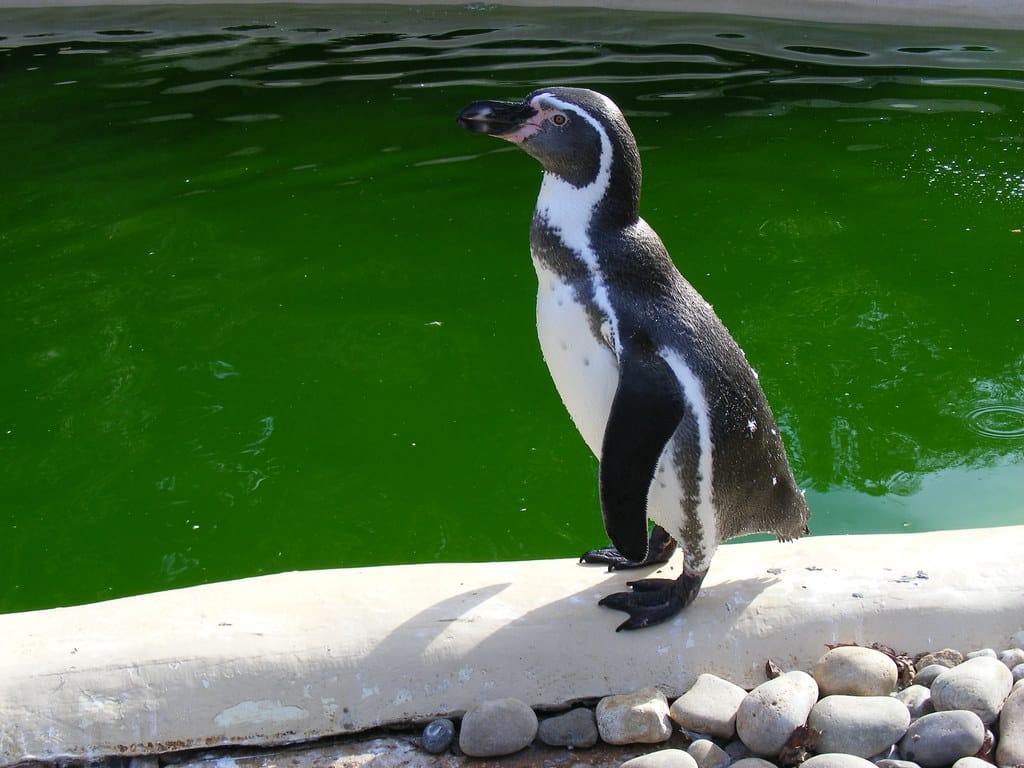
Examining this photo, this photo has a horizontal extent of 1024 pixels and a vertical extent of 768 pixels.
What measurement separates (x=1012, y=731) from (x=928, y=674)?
221 mm

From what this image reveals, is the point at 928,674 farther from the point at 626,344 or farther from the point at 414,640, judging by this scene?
the point at 414,640

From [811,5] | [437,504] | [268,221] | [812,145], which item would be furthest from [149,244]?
[811,5]

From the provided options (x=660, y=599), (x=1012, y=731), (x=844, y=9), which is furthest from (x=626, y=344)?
(x=844, y=9)

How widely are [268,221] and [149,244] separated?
539 millimetres

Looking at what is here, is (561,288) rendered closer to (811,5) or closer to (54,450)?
(54,450)

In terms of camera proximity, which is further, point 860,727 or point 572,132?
point 572,132

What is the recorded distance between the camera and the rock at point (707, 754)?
79.6 inches

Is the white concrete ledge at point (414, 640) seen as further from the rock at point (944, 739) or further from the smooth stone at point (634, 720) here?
the rock at point (944, 739)

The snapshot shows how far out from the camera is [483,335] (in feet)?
→ 14.0

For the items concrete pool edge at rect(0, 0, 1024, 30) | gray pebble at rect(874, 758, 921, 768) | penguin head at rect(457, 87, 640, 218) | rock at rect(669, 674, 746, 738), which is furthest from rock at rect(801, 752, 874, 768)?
concrete pool edge at rect(0, 0, 1024, 30)

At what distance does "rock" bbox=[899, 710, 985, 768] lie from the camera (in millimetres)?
1968

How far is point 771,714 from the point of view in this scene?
6.68 feet

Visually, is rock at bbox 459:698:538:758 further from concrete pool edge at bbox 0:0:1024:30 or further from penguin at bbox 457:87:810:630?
concrete pool edge at bbox 0:0:1024:30

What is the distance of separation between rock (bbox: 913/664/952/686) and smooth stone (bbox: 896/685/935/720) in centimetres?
5
